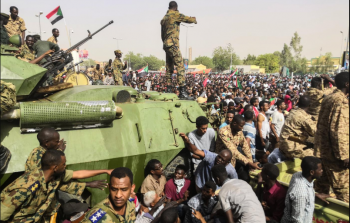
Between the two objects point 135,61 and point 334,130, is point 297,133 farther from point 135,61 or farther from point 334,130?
point 135,61

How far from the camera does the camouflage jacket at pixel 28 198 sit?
2.85m

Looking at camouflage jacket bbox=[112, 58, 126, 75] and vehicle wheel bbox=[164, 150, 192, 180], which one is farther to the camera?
camouflage jacket bbox=[112, 58, 126, 75]

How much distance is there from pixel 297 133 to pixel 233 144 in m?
1.11

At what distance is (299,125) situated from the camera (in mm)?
5066

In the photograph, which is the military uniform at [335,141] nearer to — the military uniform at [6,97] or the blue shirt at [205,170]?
the blue shirt at [205,170]

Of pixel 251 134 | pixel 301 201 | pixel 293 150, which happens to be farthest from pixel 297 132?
pixel 301 201

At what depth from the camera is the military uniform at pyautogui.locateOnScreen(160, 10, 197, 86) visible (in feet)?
25.4

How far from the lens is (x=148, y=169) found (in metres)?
4.72

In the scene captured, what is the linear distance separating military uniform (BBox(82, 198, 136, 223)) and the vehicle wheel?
2251 millimetres

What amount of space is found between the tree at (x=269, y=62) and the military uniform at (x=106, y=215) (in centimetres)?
7420

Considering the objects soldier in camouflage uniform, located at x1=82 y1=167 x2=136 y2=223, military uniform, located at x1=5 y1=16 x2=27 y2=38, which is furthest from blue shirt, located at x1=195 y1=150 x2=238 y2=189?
military uniform, located at x1=5 y1=16 x2=27 y2=38

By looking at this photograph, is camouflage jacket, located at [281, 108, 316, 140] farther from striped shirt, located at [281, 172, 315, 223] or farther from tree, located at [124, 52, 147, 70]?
tree, located at [124, 52, 147, 70]

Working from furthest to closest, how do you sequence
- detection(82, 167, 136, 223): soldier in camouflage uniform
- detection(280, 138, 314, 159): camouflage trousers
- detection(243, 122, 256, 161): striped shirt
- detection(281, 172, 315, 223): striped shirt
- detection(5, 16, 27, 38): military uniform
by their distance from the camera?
detection(5, 16, 27, 38): military uniform, detection(243, 122, 256, 161): striped shirt, detection(280, 138, 314, 159): camouflage trousers, detection(281, 172, 315, 223): striped shirt, detection(82, 167, 136, 223): soldier in camouflage uniform

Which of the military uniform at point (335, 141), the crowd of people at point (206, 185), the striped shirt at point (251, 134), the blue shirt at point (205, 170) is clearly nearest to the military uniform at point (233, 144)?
the crowd of people at point (206, 185)
